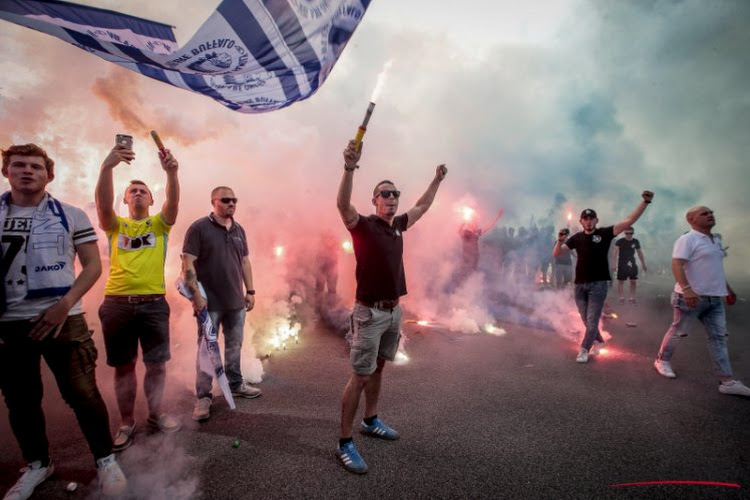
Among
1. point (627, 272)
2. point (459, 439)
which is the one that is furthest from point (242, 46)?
point (627, 272)

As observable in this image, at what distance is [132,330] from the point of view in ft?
10.1

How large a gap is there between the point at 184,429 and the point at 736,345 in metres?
8.99

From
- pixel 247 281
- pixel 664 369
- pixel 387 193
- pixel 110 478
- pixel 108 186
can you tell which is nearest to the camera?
pixel 110 478

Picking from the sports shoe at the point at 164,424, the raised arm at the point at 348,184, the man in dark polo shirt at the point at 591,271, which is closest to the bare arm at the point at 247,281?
the sports shoe at the point at 164,424

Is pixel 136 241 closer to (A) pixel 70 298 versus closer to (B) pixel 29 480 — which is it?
(A) pixel 70 298

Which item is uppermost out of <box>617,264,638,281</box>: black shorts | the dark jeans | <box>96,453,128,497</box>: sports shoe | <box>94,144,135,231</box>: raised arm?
<box>94,144,135,231</box>: raised arm

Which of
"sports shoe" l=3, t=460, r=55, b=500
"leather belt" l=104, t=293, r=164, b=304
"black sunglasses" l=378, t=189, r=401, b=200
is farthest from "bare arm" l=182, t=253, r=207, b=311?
"black sunglasses" l=378, t=189, r=401, b=200

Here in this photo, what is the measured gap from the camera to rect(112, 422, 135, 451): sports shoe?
2868 mm

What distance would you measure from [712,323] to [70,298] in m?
6.66

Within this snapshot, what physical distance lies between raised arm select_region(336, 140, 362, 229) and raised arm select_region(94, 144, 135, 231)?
5.02ft

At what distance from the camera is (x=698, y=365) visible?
16.3 feet

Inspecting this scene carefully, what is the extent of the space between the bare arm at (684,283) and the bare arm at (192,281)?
5.60 m

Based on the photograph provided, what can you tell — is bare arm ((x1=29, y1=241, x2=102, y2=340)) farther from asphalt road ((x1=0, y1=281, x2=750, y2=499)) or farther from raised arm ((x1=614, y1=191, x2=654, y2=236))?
raised arm ((x1=614, y1=191, x2=654, y2=236))

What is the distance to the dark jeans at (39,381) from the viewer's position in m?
2.21
